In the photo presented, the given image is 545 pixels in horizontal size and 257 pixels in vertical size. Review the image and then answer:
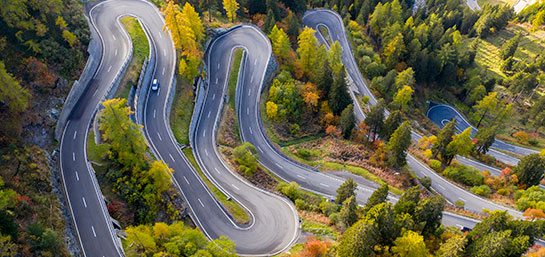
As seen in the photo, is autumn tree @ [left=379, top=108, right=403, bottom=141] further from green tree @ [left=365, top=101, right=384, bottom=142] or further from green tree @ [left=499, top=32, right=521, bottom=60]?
green tree @ [left=499, top=32, right=521, bottom=60]

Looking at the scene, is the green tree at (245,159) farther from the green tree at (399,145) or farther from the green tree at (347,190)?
the green tree at (399,145)

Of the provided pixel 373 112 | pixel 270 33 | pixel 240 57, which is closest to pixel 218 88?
pixel 240 57

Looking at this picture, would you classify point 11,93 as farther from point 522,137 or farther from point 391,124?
point 522,137

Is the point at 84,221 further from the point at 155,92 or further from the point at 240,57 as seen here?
the point at 240,57

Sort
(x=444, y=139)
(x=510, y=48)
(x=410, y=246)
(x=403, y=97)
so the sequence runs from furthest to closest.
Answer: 1. (x=510, y=48)
2. (x=403, y=97)
3. (x=444, y=139)
4. (x=410, y=246)

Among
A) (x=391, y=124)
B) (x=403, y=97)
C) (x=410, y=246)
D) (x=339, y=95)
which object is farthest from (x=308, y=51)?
(x=410, y=246)

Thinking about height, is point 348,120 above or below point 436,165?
above
